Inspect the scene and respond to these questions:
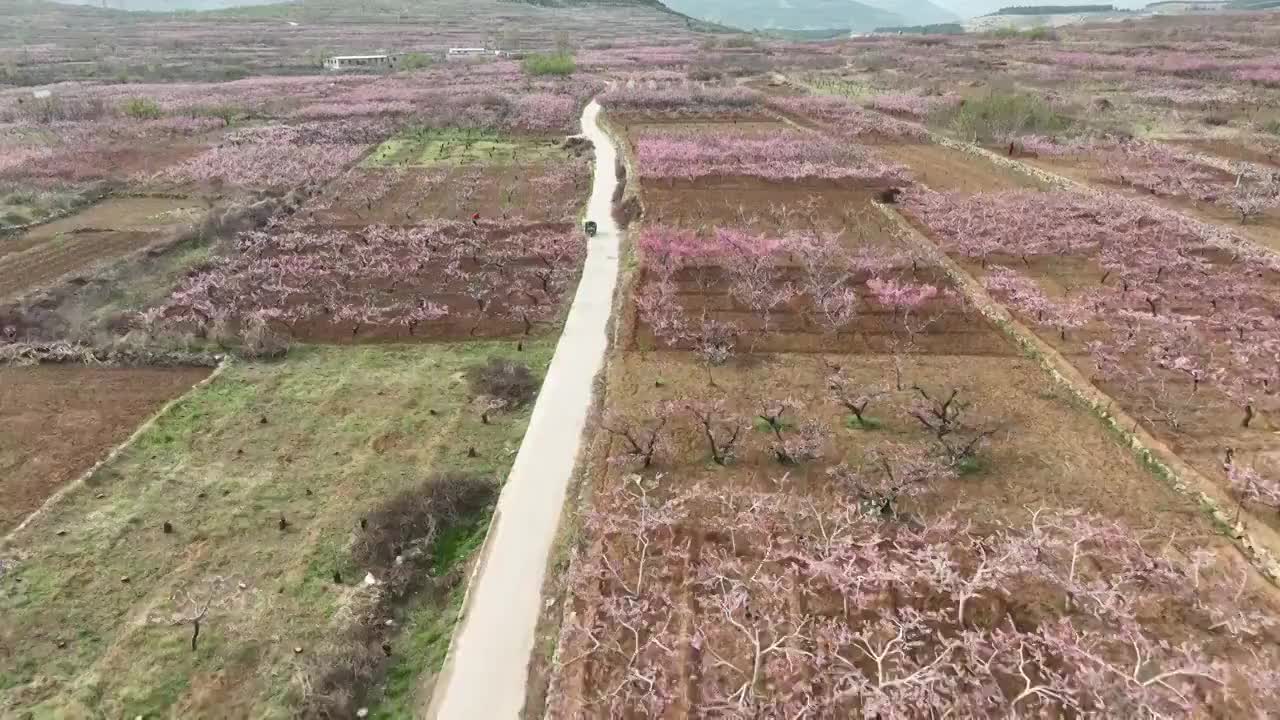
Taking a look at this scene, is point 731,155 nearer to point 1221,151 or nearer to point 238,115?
point 1221,151

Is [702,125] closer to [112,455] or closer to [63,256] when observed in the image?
[63,256]

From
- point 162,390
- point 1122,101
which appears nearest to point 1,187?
point 162,390

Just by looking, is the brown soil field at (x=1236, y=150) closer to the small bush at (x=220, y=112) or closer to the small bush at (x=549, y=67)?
the small bush at (x=549, y=67)

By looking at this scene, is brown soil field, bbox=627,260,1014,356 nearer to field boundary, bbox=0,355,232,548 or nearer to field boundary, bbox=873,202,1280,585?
field boundary, bbox=873,202,1280,585

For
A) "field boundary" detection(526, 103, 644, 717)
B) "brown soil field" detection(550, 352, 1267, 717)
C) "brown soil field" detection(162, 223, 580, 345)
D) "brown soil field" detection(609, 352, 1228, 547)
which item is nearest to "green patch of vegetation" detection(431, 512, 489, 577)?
"field boundary" detection(526, 103, 644, 717)

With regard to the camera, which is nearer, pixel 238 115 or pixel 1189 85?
pixel 238 115

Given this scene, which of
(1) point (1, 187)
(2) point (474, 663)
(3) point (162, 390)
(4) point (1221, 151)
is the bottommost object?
(2) point (474, 663)

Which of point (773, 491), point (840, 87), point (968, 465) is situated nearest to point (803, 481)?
point (773, 491)
